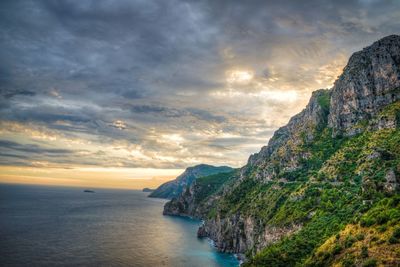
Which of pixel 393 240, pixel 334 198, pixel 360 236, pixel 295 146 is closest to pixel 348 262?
pixel 360 236

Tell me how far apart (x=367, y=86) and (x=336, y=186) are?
67.3 m

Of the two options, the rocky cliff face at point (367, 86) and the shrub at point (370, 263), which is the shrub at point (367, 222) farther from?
the rocky cliff face at point (367, 86)

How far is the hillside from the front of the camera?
227 feet

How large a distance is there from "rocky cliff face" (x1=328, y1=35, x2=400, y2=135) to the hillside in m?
0.48

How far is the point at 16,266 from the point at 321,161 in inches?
5634

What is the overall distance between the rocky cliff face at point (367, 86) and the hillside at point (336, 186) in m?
0.48

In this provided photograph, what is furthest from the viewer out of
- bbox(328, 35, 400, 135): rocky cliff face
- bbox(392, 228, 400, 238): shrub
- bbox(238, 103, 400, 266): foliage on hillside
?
bbox(328, 35, 400, 135): rocky cliff face

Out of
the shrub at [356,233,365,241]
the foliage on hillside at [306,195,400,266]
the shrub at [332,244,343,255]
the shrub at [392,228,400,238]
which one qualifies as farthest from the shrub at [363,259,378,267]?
the shrub at [332,244,343,255]

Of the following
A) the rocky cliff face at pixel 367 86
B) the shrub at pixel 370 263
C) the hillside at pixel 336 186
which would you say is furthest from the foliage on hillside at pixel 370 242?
the rocky cliff face at pixel 367 86

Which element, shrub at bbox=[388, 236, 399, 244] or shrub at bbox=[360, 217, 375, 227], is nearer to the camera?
shrub at bbox=[388, 236, 399, 244]

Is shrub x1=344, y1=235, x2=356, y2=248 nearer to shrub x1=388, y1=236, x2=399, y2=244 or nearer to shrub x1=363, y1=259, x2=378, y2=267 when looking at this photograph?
shrub x1=388, y1=236, x2=399, y2=244

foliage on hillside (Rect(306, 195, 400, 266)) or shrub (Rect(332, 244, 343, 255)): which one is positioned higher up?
foliage on hillside (Rect(306, 195, 400, 266))

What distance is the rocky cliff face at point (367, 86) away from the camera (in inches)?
5531

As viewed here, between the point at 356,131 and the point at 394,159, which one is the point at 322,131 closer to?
the point at 356,131
